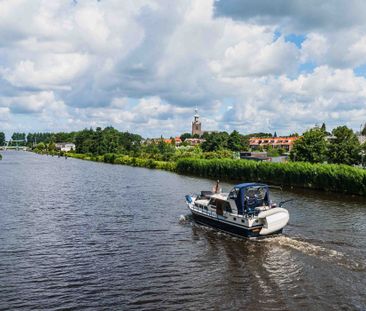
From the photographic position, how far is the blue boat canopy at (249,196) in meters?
34.2

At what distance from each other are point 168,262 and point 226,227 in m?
9.80

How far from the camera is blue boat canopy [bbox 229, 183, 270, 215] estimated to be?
34.2 meters

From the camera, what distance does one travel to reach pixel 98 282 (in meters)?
22.7

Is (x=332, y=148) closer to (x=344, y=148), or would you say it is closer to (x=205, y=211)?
(x=344, y=148)

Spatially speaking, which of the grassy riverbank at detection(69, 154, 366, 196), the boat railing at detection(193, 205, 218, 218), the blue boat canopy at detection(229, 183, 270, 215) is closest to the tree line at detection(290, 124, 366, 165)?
the grassy riverbank at detection(69, 154, 366, 196)

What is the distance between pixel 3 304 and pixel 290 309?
14.2 metres

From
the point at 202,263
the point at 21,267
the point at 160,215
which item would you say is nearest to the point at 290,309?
the point at 202,263

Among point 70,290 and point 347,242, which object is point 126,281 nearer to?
point 70,290

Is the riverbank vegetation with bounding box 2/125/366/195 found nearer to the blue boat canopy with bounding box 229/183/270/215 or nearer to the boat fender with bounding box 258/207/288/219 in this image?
the blue boat canopy with bounding box 229/183/270/215

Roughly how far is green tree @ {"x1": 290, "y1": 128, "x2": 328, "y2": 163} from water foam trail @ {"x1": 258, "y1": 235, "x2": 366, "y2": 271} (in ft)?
178

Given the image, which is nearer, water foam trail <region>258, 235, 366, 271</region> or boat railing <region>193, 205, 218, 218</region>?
water foam trail <region>258, 235, 366, 271</region>

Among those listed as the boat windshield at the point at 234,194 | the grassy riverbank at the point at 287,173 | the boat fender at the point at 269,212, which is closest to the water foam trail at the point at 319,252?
the boat fender at the point at 269,212

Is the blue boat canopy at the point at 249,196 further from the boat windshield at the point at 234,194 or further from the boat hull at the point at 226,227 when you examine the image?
the boat hull at the point at 226,227

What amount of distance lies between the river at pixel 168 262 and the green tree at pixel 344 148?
1335 inches
